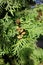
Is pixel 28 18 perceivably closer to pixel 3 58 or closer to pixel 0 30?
pixel 0 30

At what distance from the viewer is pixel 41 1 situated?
10.7ft

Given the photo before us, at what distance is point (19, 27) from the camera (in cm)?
287

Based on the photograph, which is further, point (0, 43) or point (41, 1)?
point (41, 1)

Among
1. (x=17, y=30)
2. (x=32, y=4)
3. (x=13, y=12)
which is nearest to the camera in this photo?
(x=17, y=30)

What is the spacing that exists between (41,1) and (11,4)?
688 millimetres

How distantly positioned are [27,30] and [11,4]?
52cm

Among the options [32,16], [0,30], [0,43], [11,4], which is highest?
[11,4]

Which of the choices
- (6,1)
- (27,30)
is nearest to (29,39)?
(27,30)

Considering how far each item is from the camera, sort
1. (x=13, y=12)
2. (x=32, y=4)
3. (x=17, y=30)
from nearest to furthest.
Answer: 1. (x=17, y=30)
2. (x=13, y=12)
3. (x=32, y=4)

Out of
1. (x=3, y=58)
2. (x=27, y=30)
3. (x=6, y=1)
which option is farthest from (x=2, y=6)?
(x=3, y=58)

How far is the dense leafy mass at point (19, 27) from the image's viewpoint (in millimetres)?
2816

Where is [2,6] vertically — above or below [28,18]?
above

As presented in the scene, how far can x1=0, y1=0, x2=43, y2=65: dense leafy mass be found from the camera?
2816 millimetres

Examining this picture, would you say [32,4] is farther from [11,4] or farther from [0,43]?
[0,43]
